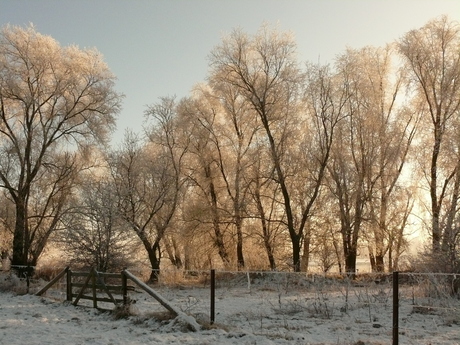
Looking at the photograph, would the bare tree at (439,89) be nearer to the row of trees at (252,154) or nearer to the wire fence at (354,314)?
the row of trees at (252,154)

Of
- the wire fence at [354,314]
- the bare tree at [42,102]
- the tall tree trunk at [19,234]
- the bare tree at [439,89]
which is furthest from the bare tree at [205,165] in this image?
the bare tree at [439,89]

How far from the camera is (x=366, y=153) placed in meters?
26.8

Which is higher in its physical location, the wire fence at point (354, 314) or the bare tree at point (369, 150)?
the bare tree at point (369, 150)

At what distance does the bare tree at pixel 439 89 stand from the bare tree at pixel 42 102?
651 inches

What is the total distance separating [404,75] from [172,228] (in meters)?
16.5

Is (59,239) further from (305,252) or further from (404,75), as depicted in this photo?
(404,75)

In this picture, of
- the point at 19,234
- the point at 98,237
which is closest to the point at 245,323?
the point at 98,237

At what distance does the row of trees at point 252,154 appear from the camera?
23078mm

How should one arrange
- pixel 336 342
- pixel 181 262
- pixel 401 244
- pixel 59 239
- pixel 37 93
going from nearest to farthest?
pixel 336 342 < pixel 59 239 < pixel 37 93 < pixel 401 244 < pixel 181 262

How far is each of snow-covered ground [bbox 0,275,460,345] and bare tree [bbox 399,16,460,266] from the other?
996 cm

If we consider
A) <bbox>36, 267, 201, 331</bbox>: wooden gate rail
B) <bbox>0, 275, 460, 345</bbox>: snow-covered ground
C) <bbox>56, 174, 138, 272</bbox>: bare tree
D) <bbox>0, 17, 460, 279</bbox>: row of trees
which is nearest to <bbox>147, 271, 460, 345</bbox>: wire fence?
<bbox>0, 275, 460, 345</bbox>: snow-covered ground

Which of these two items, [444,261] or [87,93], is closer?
[444,261]

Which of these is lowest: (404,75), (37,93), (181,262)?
(181,262)

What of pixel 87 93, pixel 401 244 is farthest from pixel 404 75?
pixel 87 93
